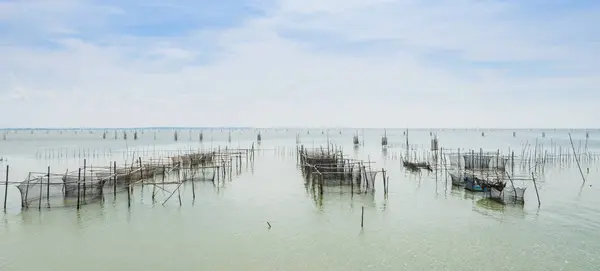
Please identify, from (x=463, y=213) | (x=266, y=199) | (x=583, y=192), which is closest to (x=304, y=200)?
(x=266, y=199)

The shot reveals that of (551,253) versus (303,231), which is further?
(303,231)

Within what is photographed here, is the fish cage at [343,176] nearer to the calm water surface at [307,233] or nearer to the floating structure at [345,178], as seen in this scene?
the floating structure at [345,178]

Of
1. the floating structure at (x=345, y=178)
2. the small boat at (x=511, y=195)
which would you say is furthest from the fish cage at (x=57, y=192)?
the small boat at (x=511, y=195)

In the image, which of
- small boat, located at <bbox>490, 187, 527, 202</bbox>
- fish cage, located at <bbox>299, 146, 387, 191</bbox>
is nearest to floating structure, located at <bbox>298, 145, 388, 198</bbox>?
fish cage, located at <bbox>299, 146, 387, 191</bbox>

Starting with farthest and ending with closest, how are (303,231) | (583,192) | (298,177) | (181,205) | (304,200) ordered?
(298,177) → (583,192) → (304,200) → (181,205) → (303,231)

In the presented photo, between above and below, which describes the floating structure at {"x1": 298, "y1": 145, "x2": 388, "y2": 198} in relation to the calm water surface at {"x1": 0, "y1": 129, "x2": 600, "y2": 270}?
above

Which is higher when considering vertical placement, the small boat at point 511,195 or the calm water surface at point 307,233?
the small boat at point 511,195

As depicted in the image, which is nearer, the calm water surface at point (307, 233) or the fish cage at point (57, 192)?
the calm water surface at point (307, 233)

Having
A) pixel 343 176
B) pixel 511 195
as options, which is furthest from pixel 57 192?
pixel 511 195

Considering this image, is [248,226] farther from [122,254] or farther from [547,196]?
[547,196]

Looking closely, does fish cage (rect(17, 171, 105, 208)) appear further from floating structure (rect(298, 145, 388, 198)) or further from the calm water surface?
floating structure (rect(298, 145, 388, 198))

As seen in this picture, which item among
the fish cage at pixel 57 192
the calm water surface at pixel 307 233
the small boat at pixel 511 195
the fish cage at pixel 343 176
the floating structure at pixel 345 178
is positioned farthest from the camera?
the fish cage at pixel 343 176
